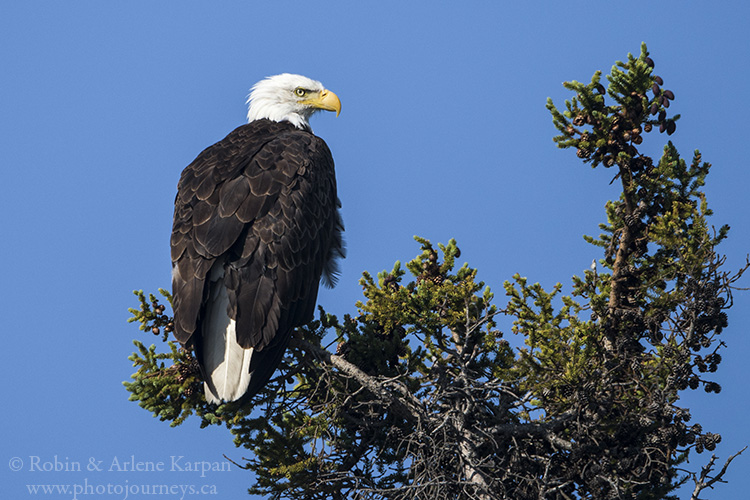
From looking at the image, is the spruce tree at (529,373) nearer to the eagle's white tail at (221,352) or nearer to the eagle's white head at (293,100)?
the eagle's white tail at (221,352)

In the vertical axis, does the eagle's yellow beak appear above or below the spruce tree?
above

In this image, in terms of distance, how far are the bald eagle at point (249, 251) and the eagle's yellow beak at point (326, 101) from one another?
1467 millimetres

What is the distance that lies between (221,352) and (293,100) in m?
3.91

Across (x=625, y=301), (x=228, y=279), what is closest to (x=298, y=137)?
(x=228, y=279)

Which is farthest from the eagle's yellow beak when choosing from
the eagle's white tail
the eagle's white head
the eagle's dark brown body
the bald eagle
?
the eagle's white tail

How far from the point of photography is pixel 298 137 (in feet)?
25.2

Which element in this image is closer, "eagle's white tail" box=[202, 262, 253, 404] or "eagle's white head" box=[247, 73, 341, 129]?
"eagle's white tail" box=[202, 262, 253, 404]

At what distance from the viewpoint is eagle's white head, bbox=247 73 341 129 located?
916 centimetres

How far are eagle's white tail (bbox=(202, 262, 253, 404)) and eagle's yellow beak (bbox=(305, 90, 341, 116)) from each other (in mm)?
3239

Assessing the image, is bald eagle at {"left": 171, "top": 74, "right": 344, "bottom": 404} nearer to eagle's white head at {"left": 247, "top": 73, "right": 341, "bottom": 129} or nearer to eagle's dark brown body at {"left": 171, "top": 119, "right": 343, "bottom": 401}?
eagle's dark brown body at {"left": 171, "top": 119, "right": 343, "bottom": 401}

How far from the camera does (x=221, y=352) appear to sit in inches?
243

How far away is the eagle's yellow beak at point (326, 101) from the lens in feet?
29.9

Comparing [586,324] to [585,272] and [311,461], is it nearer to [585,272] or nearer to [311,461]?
[585,272]

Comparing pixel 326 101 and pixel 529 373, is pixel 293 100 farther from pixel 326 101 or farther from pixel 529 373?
pixel 529 373
